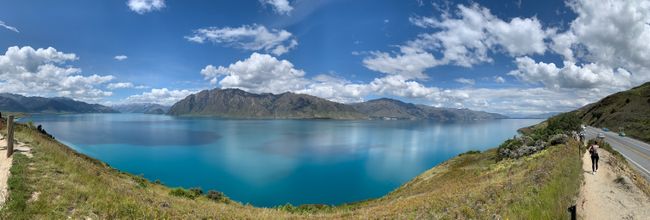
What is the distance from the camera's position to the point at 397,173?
3674 inches

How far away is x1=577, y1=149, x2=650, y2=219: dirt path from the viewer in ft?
50.6

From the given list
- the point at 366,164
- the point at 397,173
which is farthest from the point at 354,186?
the point at 366,164

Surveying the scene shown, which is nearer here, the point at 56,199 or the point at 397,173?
the point at 56,199

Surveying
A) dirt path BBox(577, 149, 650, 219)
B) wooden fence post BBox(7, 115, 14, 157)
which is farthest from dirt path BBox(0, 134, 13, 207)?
dirt path BBox(577, 149, 650, 219)

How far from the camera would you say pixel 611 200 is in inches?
691

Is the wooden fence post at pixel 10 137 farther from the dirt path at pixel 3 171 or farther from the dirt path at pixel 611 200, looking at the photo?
the dirt path at pixel 611 200

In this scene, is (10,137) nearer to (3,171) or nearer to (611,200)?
(3,171)

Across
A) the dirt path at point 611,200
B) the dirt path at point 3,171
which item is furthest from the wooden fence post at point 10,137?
the dirt path at point 611,200

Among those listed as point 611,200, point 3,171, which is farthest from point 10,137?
point 611,200

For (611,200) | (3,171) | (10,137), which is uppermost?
(10,137)

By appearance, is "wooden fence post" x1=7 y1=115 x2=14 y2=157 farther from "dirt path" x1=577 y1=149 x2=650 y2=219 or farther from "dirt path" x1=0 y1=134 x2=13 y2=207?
"dirt path" x1=577 y1=149 x2=650 y2=219

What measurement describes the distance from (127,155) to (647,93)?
737 ft

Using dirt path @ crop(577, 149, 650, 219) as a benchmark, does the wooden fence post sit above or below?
above

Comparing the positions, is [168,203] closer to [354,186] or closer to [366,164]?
[354,186]
